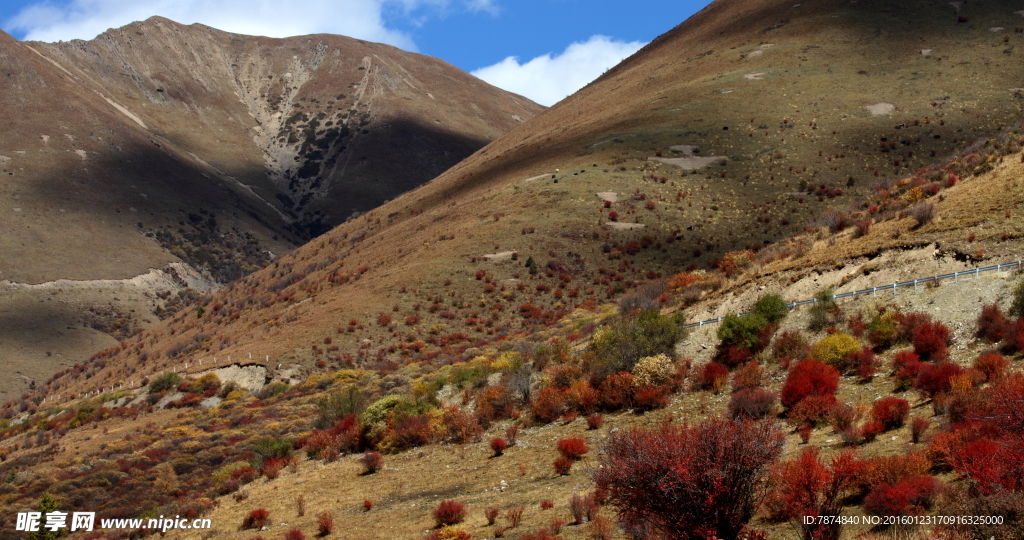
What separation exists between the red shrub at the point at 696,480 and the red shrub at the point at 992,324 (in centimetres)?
770

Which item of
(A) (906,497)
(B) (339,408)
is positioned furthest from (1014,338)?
(B) (339,408)

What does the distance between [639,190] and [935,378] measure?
41.3 meters

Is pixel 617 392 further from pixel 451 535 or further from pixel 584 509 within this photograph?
pixel 451 535

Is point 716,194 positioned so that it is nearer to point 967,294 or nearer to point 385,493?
point 967,294

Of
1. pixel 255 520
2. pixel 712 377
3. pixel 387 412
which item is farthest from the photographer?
pixel 387 412

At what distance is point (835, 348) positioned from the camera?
15.8m

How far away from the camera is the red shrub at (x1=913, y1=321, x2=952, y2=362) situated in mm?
14109

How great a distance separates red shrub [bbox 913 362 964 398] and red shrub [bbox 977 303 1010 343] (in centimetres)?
154

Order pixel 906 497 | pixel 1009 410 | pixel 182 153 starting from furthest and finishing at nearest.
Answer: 1. pixel 182 153
2. pixel 1009 410
3. pixel 906 497

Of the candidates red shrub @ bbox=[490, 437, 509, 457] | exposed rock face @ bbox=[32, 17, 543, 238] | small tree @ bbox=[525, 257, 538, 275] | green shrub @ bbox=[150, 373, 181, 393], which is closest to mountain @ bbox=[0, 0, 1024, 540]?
green shrub @ bbox=[150, 373, 181, 393]

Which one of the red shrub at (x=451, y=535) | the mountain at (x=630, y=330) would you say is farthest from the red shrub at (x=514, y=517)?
the red shrub at (x=451, y=535)

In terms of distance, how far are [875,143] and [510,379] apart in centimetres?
4307

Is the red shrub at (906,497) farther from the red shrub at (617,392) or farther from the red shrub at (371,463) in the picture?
the red shrub at (371,463)

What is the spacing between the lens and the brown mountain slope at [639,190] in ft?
140
